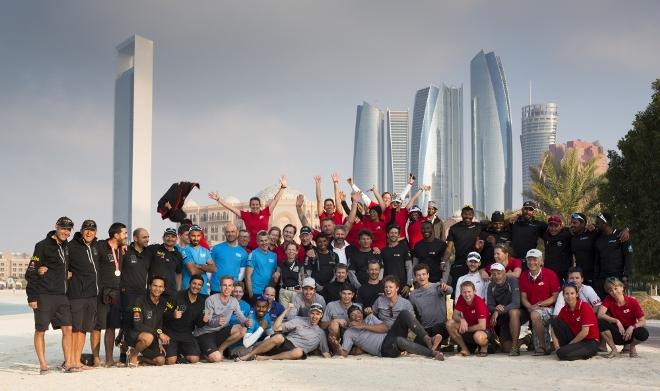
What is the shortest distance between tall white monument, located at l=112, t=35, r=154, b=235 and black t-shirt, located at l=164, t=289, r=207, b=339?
138372 mm

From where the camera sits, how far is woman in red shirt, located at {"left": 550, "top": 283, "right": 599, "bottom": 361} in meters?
10.8

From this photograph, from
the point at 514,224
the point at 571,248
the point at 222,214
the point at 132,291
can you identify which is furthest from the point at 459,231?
the point at 222,214

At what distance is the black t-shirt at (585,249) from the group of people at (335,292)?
18mm

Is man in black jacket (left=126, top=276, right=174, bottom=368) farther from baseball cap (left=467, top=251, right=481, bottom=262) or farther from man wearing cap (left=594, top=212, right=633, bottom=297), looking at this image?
man wearing cap (left=594, top=212, right=633, bottom=297)

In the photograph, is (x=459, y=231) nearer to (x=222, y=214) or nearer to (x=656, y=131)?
(x=656, y=131)

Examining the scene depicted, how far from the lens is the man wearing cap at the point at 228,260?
12.2 metres

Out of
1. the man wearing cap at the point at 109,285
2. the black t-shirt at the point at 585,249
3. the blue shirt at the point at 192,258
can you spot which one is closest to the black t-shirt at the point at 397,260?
the black t-shirt at the point at 585,249

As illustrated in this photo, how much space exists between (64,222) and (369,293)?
182 inches

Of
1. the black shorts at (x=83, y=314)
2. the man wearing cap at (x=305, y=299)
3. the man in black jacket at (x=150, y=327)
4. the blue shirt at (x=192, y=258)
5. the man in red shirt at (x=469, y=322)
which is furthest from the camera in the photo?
the man wearing cap at (x=305, y=299)

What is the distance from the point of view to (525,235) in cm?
1258

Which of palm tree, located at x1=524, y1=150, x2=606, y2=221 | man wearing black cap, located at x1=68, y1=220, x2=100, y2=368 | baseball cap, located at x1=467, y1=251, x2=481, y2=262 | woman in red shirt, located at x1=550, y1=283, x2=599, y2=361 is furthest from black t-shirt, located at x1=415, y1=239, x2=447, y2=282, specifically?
palm tree, located at x1=524, y1=150, x2=606, y2=221

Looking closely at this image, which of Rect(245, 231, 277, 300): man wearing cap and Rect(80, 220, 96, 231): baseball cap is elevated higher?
Rect(80, 220, 96, 231): baseball cap

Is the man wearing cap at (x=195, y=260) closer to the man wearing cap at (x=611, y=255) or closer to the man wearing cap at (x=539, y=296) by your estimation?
the man wearing cap at (x=539, y=296)

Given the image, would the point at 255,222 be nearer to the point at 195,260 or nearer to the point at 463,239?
the point at 195,260
